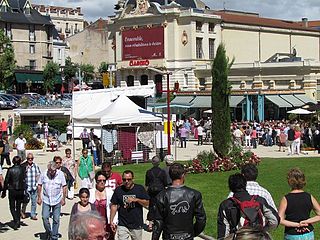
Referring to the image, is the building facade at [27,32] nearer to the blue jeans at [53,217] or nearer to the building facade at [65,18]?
the building facade at [65,18]

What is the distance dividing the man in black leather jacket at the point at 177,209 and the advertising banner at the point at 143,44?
6559 cm

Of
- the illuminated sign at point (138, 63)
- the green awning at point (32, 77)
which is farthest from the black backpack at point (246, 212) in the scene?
the green awning at point (32, 77)

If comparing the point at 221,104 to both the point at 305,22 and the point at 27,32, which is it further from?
the point at 305,22

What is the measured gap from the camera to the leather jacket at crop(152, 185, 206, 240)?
27.1ft

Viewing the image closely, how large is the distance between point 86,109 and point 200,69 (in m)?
41.0

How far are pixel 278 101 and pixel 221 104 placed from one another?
34737 millimetres

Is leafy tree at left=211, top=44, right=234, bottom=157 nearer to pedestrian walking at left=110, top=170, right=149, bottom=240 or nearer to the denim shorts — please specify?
pedestrian walking at left=110, top=170, right=149, bottom=240

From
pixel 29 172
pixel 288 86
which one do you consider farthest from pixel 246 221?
pixel 288 86

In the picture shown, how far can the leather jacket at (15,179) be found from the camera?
589 inches

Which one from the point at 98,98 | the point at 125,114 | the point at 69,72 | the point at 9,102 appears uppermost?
the point at 69,72

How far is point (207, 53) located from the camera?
245ft

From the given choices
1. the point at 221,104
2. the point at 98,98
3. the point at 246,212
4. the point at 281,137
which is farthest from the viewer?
the point at 281,137

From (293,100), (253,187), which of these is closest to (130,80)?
(293,100)

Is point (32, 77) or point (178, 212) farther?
Result: point (32, 77)
